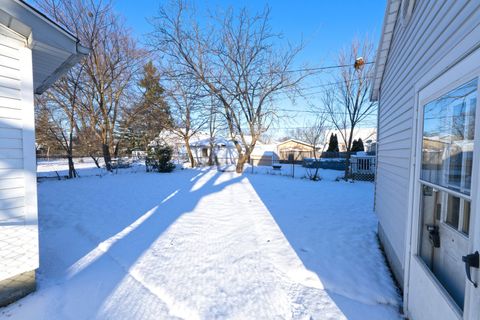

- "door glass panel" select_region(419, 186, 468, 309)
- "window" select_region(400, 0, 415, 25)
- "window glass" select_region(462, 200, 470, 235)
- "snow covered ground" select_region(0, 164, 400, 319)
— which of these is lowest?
"snow covered ground" select_region(0, 164, 400, 319)

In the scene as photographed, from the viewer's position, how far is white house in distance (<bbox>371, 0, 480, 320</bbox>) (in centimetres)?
130

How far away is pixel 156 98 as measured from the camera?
18828 mm

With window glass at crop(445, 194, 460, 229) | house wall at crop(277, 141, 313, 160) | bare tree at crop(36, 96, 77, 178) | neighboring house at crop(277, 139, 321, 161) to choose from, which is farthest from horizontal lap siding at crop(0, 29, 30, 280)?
house wall at crop(277, 141, 313, 160)

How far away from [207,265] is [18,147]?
250 centimetres

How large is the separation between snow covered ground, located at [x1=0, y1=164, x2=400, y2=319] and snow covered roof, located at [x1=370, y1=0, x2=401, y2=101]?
10.7ft

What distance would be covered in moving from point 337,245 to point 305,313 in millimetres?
1889

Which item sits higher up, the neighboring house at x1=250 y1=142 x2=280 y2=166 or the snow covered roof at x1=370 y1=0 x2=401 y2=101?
the snow covered roof at x1=370 y1=0 x2=401 y2=101

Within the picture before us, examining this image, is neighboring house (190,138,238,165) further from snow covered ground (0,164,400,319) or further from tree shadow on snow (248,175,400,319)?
snow covered ground (0,164,400,319)

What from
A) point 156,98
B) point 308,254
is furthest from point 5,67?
point 156,98

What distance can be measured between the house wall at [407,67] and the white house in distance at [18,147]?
3643 mm

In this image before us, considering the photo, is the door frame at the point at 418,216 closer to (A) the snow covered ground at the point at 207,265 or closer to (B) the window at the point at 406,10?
(A) the snow covered ground at the point at 207,265

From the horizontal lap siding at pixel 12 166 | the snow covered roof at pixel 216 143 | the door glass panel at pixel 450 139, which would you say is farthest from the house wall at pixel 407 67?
the snow covered roof at pixel 216 143

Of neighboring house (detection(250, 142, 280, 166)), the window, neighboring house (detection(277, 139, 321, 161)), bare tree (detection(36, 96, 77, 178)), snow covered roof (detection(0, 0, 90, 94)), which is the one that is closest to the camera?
snow covered roof (detection(0, 0, 90, 94))

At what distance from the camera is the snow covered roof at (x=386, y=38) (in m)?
3.48
